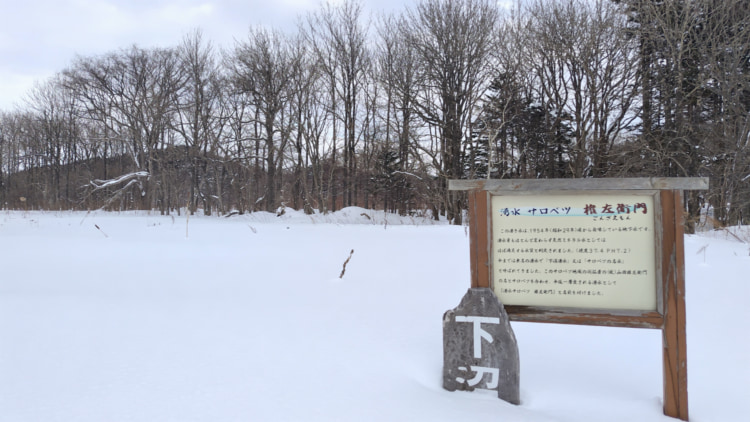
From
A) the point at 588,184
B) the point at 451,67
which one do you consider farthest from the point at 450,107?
the point at 588,184

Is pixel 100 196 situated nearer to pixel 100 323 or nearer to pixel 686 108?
pixel 100 323

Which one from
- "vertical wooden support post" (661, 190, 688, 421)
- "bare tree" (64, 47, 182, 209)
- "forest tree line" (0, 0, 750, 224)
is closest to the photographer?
"vertical wooden support post" (661, 190, 688, 421)

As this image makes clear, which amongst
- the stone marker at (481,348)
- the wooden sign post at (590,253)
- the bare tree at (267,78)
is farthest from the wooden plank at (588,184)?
the bare tree at (267,78)

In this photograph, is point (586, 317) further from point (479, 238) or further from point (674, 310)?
point (479, 238)

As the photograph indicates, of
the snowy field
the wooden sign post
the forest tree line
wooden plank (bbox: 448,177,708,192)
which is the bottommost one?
the snowy field

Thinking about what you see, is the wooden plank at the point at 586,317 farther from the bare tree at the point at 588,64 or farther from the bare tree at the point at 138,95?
the bare tree at the point at 138,95

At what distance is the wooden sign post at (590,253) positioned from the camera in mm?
2141

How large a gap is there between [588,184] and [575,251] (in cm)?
39

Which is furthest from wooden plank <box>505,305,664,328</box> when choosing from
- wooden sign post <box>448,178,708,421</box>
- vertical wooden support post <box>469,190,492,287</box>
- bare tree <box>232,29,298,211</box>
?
bare tree <box>232,29,298,211</box>

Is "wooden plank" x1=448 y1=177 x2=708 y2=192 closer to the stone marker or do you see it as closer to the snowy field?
the stone marker

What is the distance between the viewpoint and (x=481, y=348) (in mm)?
2342

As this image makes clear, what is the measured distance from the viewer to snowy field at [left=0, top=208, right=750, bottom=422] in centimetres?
200

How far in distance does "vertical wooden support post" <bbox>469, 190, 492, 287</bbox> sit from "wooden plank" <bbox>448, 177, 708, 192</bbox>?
0.07m

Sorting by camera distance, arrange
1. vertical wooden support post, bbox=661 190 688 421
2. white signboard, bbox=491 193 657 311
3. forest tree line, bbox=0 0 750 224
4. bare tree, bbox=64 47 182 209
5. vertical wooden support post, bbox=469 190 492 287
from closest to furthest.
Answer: vertical wooden support post, bbox=661 190 688 421, white signboard, bbox=491 193 657 311, vertical wooden support post, bbox=469 190 492 287, forest tree line, bbox=0 0 750 224, bare tree, bbox=64 47 182 209
